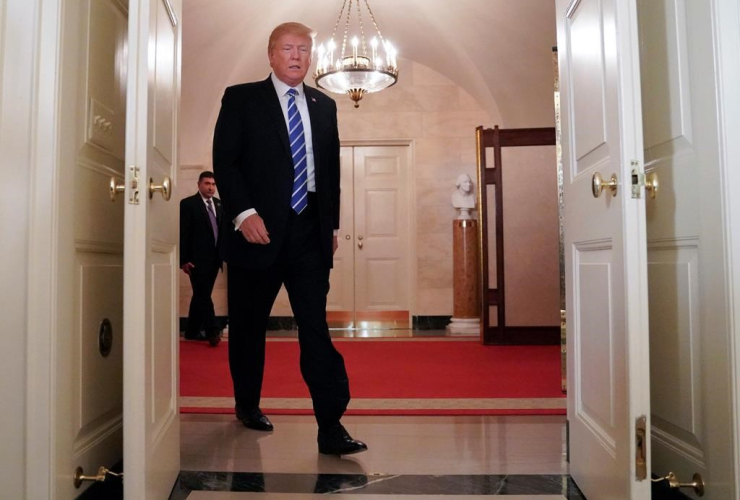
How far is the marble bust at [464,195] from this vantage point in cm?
686

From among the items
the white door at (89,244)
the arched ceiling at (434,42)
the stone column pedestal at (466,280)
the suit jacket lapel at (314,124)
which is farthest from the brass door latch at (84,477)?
the stone column pedestal at (466,280)

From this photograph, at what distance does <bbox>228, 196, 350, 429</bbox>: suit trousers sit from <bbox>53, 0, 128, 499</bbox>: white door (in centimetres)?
53

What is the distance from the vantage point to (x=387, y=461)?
210 cm

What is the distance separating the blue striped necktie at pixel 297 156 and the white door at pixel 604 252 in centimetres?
85

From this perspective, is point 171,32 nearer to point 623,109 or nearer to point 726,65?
point 623,109

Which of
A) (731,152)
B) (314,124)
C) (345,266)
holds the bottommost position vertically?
(345,266)

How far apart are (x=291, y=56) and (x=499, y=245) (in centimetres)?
375

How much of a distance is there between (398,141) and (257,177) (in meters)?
5.40

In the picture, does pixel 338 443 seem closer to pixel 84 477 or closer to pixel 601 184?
pixel 84 477

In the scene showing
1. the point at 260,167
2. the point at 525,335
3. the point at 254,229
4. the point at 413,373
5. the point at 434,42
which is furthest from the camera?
the point at 434,42

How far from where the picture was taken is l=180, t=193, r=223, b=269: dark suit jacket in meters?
5.39

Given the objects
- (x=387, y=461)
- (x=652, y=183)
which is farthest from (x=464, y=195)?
(x=652, y=183)

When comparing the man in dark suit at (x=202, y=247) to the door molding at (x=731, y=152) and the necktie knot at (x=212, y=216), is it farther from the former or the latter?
the door molding at (x=731, y=152)

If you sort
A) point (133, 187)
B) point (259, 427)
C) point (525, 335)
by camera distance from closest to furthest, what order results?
1. point (133, 187)
2. point (259, 427)
3. point (525, 335)
